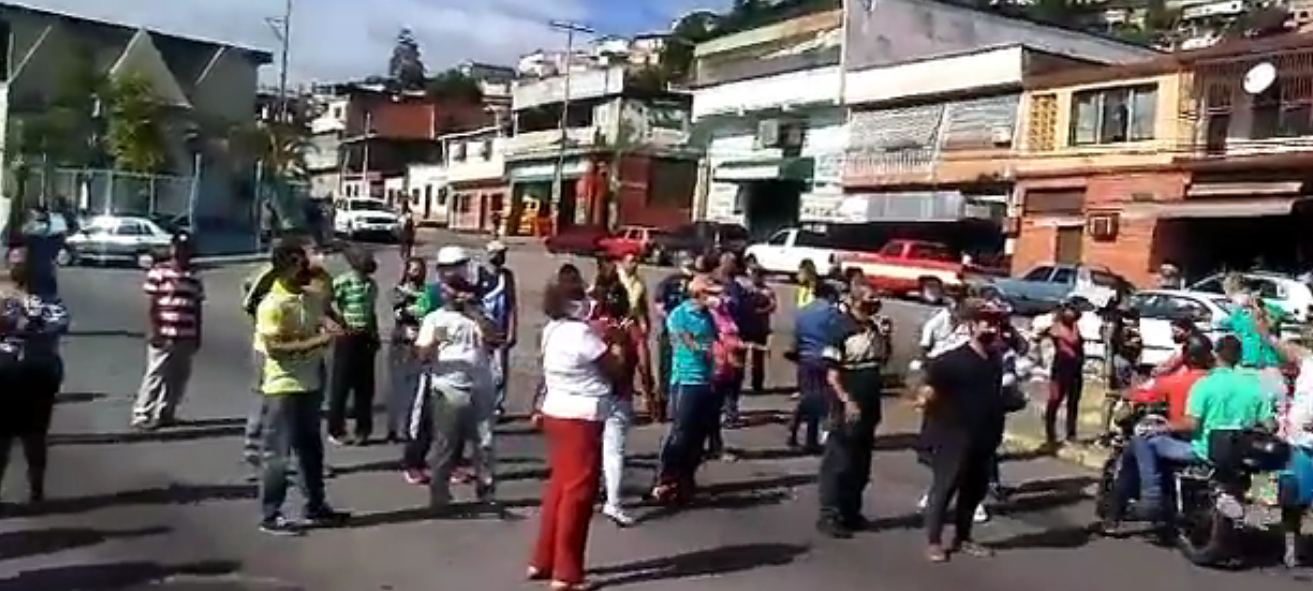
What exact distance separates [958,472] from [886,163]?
40459mm

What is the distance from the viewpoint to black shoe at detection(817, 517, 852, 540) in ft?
36.3

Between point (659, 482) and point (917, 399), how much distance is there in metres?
2.02

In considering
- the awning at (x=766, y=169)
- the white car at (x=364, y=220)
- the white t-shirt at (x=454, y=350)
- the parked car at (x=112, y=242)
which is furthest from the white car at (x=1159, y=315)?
the white car at (x=364, y=220)

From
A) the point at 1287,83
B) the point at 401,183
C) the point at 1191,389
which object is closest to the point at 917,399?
the point at 1191,389

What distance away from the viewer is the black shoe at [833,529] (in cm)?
1105

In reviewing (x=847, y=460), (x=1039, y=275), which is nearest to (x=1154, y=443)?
(x=847, y=460)

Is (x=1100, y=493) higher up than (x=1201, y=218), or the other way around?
(x=1201, y=218)

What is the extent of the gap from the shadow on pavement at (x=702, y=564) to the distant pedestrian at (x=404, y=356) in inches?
144

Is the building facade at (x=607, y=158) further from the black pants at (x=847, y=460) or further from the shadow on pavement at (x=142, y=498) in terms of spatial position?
the black pants at (x=847, y=460)

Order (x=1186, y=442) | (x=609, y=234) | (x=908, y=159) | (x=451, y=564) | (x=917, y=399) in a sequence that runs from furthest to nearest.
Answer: (x=609, y=234) → (x=908, y=159) → (x=1186, y=442) → (x=917, y=399) → (x=451, y=564)

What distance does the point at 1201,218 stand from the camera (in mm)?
39781

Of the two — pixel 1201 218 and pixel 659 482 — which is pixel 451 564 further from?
pixel 1201 218

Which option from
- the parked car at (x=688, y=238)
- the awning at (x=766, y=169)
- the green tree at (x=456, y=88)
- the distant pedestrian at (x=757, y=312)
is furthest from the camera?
the green tree at (x=456, y=88)

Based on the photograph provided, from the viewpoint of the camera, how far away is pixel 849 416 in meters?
10.8
